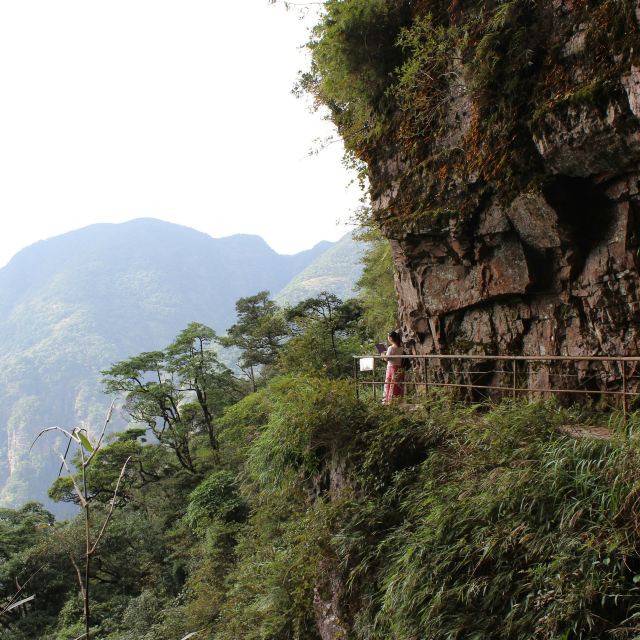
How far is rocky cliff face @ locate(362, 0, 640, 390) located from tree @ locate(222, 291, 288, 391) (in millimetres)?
16518

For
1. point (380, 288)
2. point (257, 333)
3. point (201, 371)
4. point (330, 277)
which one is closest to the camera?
point (380, 288)

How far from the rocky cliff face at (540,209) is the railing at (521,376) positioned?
186 mm

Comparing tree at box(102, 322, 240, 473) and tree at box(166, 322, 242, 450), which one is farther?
tree at box(166, 322, 242, 450)

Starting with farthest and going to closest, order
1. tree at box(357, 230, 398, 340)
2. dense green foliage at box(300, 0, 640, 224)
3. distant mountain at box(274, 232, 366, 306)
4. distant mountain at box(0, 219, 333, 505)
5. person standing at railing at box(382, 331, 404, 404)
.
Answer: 1. distant mountain at box(0, 219, 333, 505)
2. distant mountain at box(274, 232, 366, 306)
3. tree at box(357, 230, 398, 340)
4. person standing at railing at box(382, 331, 404, 404)
5. dense green foliage at box(300, 0, 640, 224)

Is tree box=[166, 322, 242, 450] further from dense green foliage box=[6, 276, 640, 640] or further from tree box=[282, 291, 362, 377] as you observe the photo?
dense green foliage box=[6, 276, 640, 640]

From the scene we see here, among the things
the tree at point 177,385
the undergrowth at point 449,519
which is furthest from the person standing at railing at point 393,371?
the tree at point 177,385

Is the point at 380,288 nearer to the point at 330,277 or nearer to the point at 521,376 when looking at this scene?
the point at 521,376

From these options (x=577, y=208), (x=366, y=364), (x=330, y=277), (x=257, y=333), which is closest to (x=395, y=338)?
(x=366, y=364)

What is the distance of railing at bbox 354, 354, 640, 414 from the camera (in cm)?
535

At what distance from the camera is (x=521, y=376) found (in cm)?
641

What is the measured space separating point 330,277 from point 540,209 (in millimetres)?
101953

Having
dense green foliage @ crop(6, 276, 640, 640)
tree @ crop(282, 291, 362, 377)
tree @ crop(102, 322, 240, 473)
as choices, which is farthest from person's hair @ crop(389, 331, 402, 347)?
tree @ crop(102, 322, 240, 473)

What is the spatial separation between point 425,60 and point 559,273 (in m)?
3.41

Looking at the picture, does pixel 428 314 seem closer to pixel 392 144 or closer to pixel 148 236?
pixel 392 144
